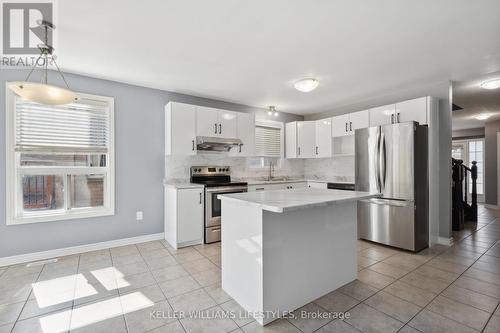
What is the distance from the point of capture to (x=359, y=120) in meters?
4.40

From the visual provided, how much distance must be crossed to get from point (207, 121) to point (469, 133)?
8.70 m

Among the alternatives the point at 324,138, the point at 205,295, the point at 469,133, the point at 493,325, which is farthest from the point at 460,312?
the point at 469,133

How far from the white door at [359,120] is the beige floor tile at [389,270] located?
93.9 inches

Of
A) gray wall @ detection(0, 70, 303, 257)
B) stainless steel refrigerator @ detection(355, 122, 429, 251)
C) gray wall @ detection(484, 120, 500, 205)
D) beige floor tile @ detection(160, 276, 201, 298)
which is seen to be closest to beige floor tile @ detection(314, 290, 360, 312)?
beige floor tile @ detection(160, 276, 201, 298)

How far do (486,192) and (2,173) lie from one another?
414 inches

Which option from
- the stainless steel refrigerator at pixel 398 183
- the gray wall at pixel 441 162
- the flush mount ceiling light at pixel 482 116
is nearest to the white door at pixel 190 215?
the stainless steel refrigerator at pixel 398 183

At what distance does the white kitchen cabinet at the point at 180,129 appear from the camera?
3803 mm

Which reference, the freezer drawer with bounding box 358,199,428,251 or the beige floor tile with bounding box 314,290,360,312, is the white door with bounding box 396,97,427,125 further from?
the beige floor tile with bounding box 314,290,360,312

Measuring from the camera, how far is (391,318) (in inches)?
75.8

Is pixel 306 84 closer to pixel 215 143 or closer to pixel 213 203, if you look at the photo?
pixel 215 143

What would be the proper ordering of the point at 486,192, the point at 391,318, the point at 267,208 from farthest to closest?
1. the point at 486,192
2. the point at 391,318
3. the point at 267,208

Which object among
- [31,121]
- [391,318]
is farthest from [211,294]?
[31,121]

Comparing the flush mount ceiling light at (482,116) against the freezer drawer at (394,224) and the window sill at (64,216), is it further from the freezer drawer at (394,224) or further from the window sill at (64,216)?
the window sill at (64,216)

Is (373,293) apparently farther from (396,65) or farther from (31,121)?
(31,121)
